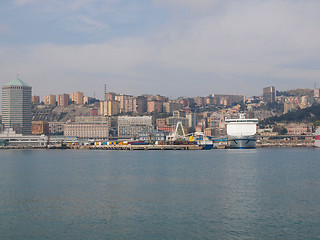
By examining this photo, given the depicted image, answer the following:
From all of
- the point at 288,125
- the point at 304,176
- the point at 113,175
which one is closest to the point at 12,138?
the point at 288,125

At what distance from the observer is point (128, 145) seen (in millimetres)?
116938

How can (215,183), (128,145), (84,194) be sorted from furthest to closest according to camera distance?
(128,145)
(215,183)
(84,194)

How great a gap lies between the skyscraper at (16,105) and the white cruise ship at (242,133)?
10257 cm

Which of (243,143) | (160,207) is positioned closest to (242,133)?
(243,143)

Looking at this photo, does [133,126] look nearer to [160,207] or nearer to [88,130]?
[88,130]

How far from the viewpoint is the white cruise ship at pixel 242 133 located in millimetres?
100500

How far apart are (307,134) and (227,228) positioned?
136 meters

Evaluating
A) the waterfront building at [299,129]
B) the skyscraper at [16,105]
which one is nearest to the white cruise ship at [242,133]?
the waterfront building at [299,129]

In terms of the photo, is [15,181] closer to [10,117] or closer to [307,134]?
[307,134]

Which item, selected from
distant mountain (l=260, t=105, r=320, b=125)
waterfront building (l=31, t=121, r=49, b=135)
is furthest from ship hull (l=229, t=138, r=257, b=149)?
waterfront building (l=31, t=121, r=49, b=135)

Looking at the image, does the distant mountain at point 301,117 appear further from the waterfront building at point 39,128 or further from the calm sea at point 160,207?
the calm sea at point 160,207

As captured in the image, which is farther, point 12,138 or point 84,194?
point 12,138

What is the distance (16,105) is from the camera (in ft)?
591

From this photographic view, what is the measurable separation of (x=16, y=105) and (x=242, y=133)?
361ft
